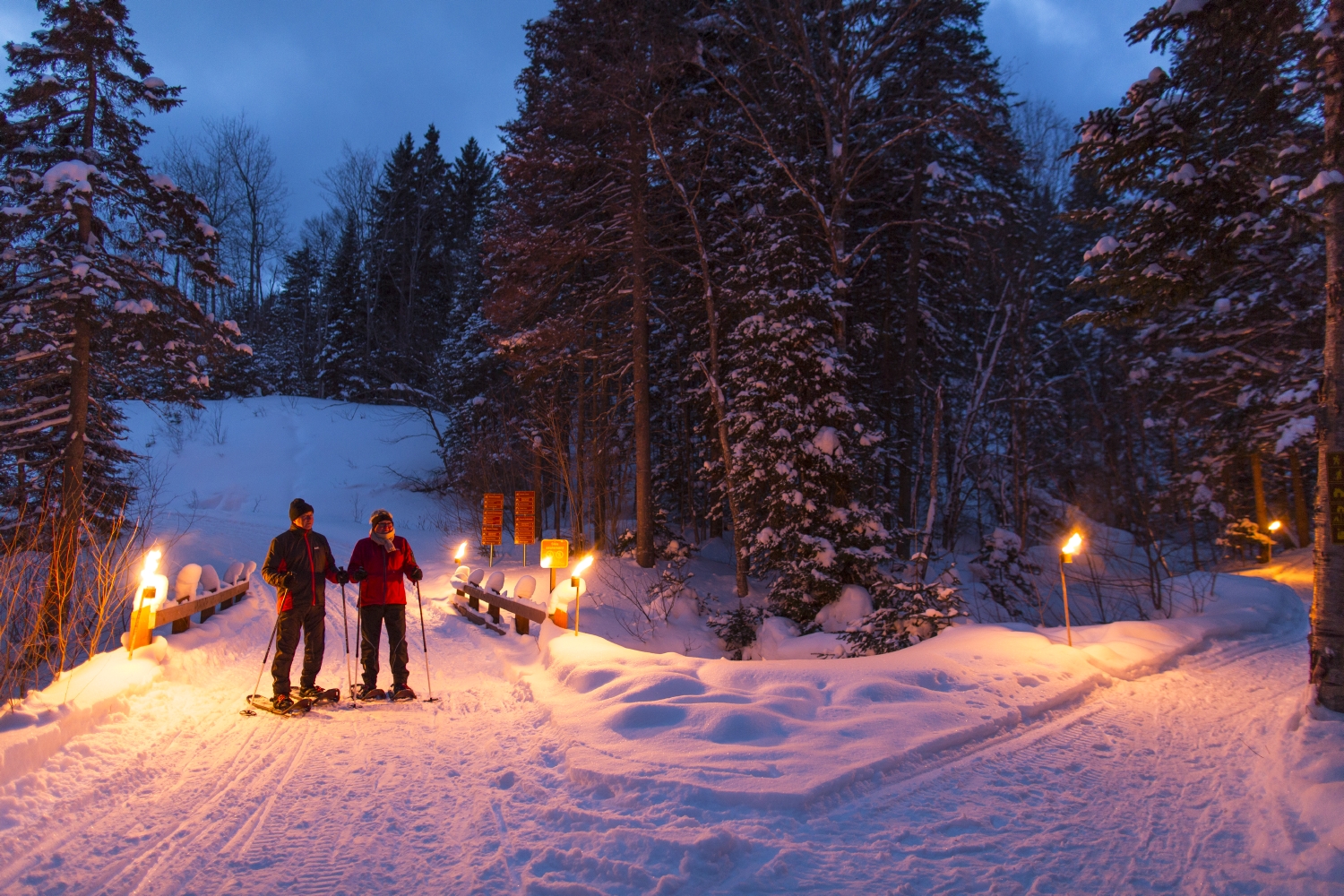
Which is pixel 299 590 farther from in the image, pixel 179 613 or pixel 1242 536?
pixel 1242 536

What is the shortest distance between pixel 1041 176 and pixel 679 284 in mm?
11148

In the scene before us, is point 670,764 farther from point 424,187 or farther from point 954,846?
point 424,187

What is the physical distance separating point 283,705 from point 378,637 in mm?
983

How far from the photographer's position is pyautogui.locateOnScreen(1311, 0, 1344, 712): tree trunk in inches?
211

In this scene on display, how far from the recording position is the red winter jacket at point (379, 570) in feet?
22.0

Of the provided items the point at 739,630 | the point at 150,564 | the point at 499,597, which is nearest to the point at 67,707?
the point at 150,564

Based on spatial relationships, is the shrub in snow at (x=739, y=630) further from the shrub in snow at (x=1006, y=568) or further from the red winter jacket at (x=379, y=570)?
the red winter jacket at (x=379, y=570)

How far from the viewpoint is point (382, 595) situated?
22.1ft

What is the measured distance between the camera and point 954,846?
3.49m

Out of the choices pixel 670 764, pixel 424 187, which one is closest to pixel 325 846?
pixel 670 764

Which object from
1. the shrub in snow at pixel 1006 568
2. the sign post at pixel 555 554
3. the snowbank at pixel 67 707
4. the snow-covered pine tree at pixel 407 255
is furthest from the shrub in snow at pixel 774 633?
the snow-covered pine tree at pixel 407 255

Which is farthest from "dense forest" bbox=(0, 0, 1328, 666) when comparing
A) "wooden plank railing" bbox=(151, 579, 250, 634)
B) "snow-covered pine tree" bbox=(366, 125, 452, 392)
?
"snow-covered pine tree" bbox=(366, 125, 452, 392)

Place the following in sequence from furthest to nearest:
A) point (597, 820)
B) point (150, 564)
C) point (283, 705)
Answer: point (150, 564) < point (283, 705) < point (597, 820)

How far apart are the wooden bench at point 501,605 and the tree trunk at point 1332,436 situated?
8234 mm
